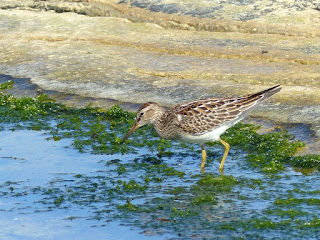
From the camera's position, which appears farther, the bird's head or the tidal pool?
the bird's head

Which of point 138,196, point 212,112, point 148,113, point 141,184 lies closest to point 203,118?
point 212,112

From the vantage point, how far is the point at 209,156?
9.66 meters

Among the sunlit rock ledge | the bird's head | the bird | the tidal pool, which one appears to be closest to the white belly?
the bird

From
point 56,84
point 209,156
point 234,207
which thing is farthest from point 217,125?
point 56,84

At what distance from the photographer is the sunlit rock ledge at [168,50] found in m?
11.5

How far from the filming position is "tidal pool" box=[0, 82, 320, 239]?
275 inches

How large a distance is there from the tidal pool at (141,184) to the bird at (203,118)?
1.28ft

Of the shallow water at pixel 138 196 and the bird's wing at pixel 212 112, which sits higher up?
the bird's wing at pixel 212 112

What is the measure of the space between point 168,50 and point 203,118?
183 inches

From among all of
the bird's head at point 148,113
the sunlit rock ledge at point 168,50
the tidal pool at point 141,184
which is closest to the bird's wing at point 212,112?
the bird's head at point 148,113

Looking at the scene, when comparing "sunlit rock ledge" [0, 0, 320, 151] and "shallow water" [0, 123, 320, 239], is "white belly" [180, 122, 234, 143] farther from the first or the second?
"sunlit rock ledge" [0, 0, 320, 151]

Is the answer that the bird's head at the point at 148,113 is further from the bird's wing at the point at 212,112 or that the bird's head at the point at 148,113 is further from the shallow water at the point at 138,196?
the shallow water at the point at 138,196

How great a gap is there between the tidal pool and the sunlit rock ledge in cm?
91

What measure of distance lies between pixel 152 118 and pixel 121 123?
1.60 metres
